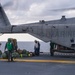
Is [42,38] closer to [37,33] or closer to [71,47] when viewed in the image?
[37,33]

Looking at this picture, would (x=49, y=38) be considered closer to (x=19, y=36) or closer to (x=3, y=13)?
(x=19, y=36)

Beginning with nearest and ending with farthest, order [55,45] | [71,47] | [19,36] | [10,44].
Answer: [10,44]
[71,47]
[55,45]
[19,36]

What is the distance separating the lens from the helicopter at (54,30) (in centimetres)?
2798

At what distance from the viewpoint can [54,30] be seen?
28.6 meters

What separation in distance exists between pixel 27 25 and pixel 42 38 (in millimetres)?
2441

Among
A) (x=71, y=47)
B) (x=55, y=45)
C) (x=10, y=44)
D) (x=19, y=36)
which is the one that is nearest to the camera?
(x=10, y=44)

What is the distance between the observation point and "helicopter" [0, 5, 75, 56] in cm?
2798

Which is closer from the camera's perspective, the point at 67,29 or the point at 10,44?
the point at 10,44

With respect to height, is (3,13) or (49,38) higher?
(3,13)

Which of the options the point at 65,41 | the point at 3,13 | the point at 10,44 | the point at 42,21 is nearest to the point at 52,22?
the point at 42,21

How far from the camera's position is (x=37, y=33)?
96.0ft

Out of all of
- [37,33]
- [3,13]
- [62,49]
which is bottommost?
[62,49]

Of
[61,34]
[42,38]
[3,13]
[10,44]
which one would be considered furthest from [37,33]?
[10,44]

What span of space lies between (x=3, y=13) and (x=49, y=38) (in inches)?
299
